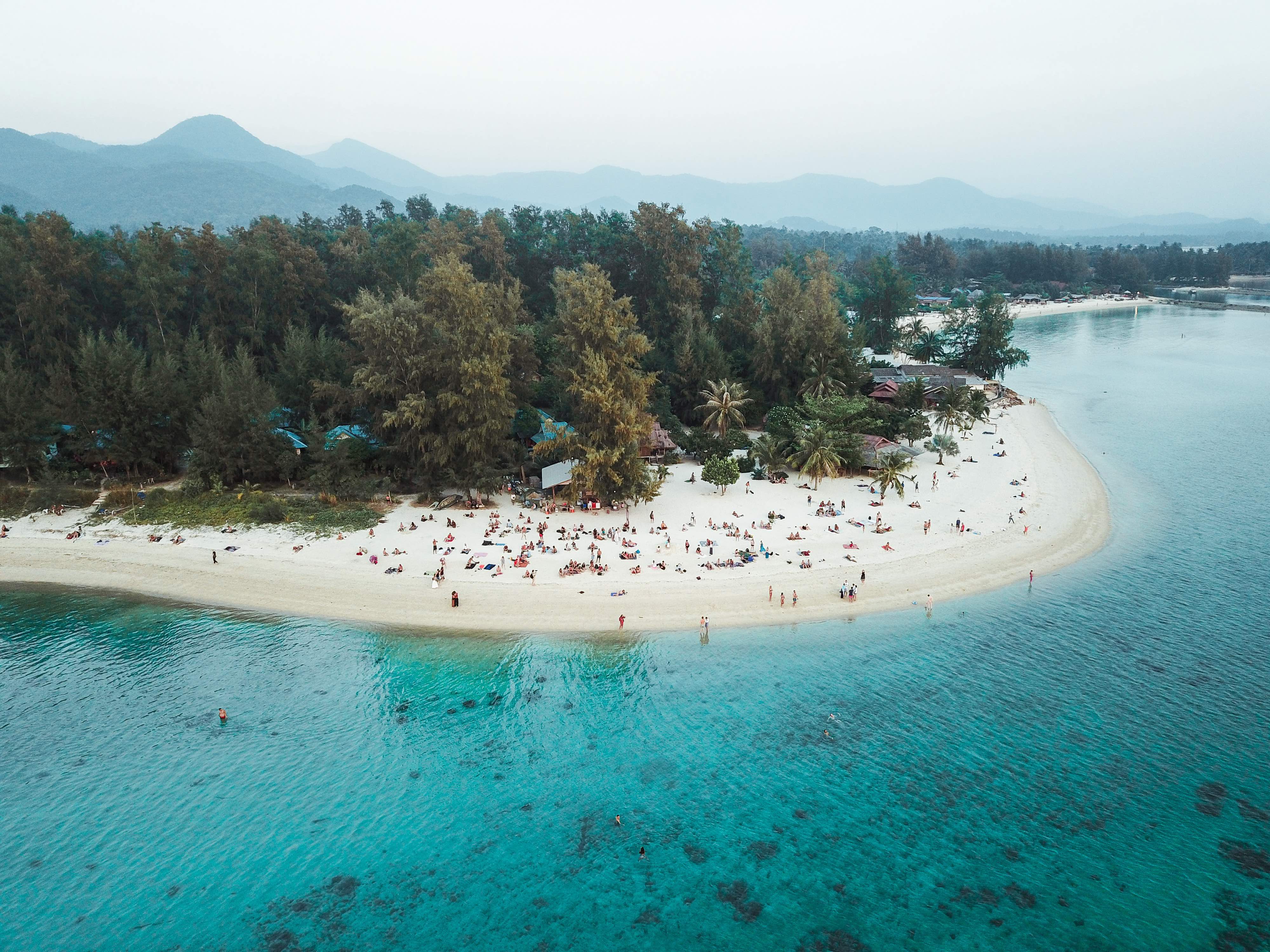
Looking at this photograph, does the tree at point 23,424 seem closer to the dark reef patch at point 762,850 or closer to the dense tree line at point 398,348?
the dense tree line at point 398,348

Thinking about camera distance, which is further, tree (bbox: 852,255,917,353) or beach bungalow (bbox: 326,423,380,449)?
tree (bbox: 852,255,917,353)

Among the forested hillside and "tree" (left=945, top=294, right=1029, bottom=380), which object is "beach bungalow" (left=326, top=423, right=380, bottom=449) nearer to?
the forested hillside

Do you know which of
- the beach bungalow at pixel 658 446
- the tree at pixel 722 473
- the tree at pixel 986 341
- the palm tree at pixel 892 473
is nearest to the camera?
the palm tree at pixel 892 473

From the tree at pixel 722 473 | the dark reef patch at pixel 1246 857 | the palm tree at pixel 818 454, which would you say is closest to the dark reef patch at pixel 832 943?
the dark reef patch at pixel 1246 857

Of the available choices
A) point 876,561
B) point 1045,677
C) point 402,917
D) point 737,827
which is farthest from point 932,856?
point 876,561

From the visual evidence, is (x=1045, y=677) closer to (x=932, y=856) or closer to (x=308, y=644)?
(x=932, y=856)

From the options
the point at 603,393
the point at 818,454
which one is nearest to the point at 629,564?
the point at 603,393

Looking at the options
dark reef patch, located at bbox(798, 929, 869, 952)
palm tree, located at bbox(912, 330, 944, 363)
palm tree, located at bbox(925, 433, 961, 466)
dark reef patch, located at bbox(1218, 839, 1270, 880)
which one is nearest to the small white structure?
dark reef patch, located at bbox(798, 929, 869, 952)
